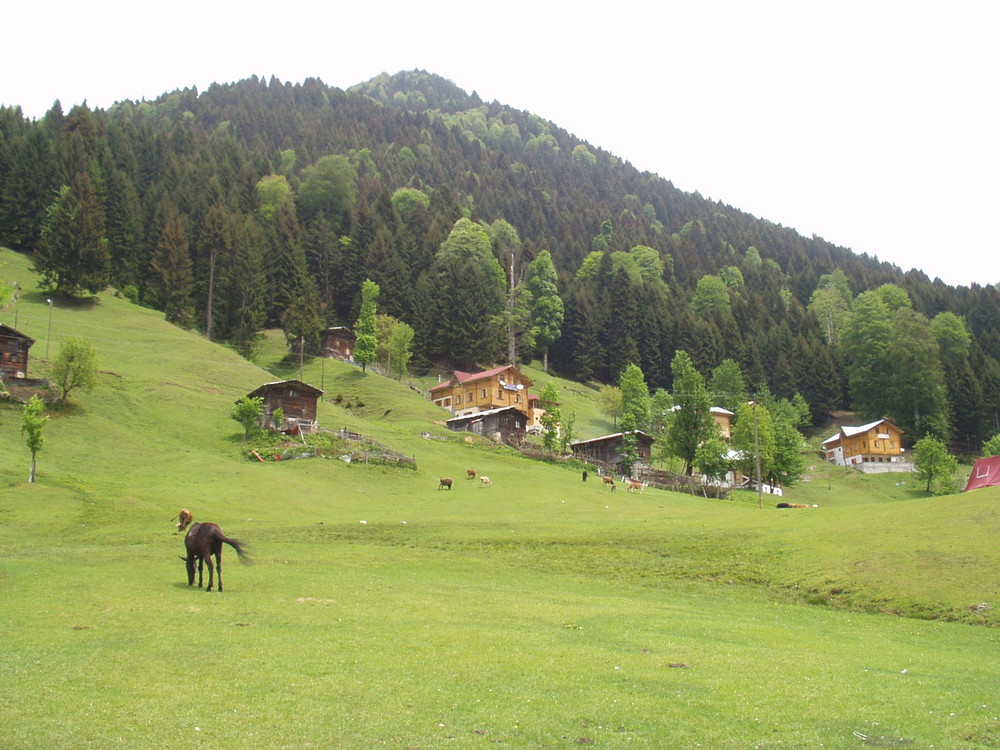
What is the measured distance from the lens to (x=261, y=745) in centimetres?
973

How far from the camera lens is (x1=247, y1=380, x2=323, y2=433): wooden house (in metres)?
69.6

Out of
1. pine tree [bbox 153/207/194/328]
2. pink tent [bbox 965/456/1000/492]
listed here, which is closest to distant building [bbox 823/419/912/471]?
pink tent [bbox 965/456/1000/492]

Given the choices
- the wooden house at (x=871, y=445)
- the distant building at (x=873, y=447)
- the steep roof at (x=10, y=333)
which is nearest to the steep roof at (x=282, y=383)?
the steep roof at (x=10, y=333)

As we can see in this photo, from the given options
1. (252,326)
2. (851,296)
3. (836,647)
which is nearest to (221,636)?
(836,647)

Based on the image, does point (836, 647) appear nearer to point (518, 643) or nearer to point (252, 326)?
point (518, 643)

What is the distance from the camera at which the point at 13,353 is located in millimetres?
62969

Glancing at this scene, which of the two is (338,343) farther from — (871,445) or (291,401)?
(871,445)

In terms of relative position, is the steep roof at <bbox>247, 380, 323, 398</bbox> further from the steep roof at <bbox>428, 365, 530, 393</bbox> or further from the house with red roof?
the steep roof at <bbox>428, 365, 530, 393</bbox>

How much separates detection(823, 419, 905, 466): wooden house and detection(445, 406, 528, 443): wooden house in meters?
50.5

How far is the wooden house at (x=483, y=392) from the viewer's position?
328 feet

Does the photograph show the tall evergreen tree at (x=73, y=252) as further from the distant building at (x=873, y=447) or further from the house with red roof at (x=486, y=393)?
the distant building at (x=873, y=447)

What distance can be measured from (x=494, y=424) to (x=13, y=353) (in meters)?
48.6

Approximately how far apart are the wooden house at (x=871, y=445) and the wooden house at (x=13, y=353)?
101 meters

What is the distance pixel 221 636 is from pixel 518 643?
20.8ft
